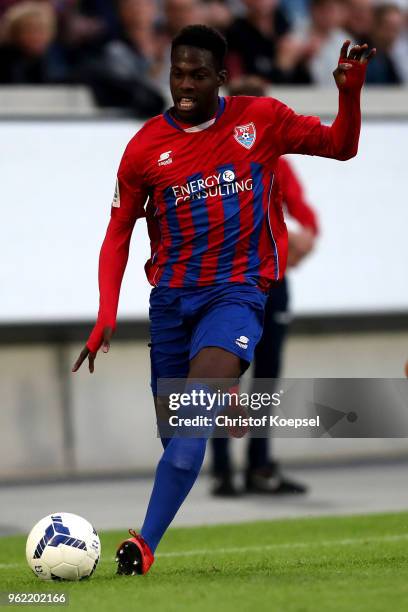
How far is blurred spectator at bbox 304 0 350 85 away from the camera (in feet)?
41.9

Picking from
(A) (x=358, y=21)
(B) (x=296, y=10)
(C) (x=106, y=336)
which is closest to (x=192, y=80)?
(C) (x=106, y=336)

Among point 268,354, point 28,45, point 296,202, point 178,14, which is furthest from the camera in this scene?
point 178,14

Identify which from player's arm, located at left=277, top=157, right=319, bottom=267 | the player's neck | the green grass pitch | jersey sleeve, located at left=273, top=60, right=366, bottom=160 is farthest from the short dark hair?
player's arm, located at left=277, top=157, right=319, bottom=267

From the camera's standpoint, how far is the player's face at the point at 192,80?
225 inches

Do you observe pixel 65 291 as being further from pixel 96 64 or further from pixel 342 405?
pixel 342 405

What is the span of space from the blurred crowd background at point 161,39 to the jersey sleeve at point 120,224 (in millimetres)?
4988

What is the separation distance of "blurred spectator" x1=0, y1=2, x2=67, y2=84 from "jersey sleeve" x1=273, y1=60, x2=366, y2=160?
18.0ft

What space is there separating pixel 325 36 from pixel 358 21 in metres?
0.50

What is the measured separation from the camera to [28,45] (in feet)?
36.4

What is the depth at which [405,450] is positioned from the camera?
1191cm

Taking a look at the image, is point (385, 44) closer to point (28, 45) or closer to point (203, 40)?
point (28, 45)

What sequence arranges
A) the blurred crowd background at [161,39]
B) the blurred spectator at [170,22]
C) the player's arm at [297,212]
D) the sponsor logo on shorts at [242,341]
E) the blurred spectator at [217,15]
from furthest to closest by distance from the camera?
the blurred spectator at [217,15] < the blurred spectator at [170,22] < the blurred crowd background at [161,39] < the player's arm at [297,212] < the sponsor logo on shorts at [242,341]

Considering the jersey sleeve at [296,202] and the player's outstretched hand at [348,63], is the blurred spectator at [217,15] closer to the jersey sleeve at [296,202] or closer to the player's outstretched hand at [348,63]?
the jersey sleeve at [296,202]

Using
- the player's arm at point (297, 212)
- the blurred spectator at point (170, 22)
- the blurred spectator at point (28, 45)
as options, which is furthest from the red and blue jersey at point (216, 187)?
the blurred spectator at point (170, 22)
